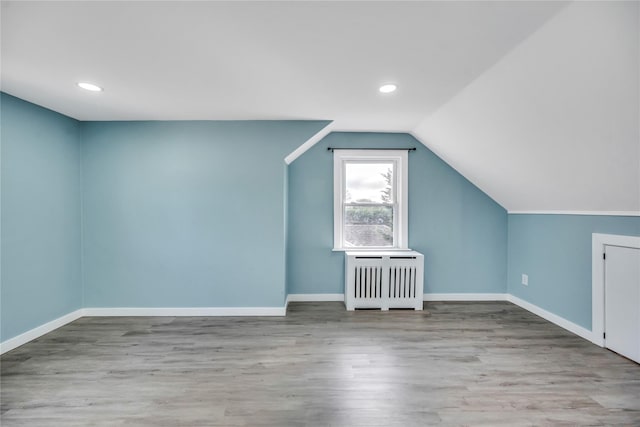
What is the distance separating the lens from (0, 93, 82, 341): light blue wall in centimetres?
271

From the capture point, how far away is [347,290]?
388 centimetres

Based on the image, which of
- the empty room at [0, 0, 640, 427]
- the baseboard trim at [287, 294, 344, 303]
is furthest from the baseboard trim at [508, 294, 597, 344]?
the baseboard trim at [287, 294, 344, 303]

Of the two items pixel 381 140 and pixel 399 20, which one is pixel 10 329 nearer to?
pixel 399 20

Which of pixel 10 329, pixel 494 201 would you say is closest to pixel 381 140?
pixel 494 201

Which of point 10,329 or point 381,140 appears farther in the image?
point 381,140

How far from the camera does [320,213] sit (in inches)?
166

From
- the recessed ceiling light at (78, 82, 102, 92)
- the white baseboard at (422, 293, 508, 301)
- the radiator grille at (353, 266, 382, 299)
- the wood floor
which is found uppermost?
the recessed ceiling light at (78, 82, 102, 92)

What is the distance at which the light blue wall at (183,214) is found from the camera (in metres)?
3.58

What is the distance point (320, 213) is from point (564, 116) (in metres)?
2.80

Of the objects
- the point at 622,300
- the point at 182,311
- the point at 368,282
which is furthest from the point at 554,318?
the point at 182,311

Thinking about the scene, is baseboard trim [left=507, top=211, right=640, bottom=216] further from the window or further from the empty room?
the window

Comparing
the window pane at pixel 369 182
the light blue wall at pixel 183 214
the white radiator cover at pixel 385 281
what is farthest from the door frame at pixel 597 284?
the light blue wall at pixel 183 214

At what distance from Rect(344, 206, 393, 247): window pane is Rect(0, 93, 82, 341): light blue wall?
11.0 ft

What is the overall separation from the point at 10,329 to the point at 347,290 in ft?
11.1
